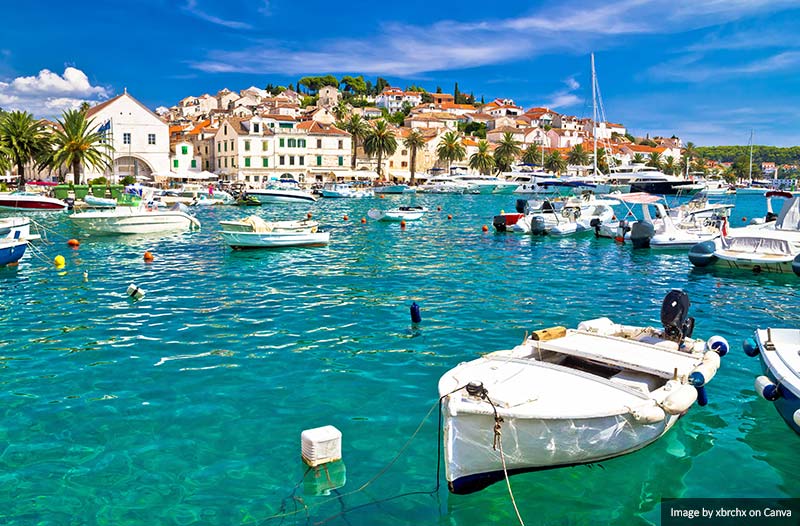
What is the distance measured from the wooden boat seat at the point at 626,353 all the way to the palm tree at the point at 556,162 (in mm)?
131561

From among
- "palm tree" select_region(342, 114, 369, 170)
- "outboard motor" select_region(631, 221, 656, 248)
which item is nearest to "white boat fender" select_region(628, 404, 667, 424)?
"outboard motor" select_region(631, 221, 656, 248)

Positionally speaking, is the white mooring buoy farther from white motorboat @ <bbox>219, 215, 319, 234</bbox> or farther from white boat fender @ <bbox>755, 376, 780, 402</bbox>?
white motorboat @ <bbox>219, 215, 319, 234</bbox>

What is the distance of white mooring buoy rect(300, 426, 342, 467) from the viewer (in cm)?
777

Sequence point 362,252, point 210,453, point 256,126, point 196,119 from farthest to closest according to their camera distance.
Answer: point 196,119
point 256,126
point 362,252
point 210,453

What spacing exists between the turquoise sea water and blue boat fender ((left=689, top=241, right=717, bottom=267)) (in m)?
1.21

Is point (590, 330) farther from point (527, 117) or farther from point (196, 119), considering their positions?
point (527, 117)

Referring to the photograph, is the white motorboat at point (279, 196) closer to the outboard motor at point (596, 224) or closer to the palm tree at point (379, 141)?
the outboard motor at point (596, 224)

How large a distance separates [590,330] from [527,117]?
183463mm

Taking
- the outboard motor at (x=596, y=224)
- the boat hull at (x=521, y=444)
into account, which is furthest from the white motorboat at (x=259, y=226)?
the boat hull at (x=521, y=444)

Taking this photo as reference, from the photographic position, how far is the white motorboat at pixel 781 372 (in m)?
8.02

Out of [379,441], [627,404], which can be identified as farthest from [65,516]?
[627,404]

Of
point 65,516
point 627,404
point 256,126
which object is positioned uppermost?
point 256,126

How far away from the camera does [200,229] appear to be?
3900cm

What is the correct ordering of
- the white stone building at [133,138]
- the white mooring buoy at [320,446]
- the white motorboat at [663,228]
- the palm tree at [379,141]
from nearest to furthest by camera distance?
the white mooring buoy at [320,446] → the white motorboat at [663,228] → the white stone building at [133,138] → the palm tree at [379,141]
